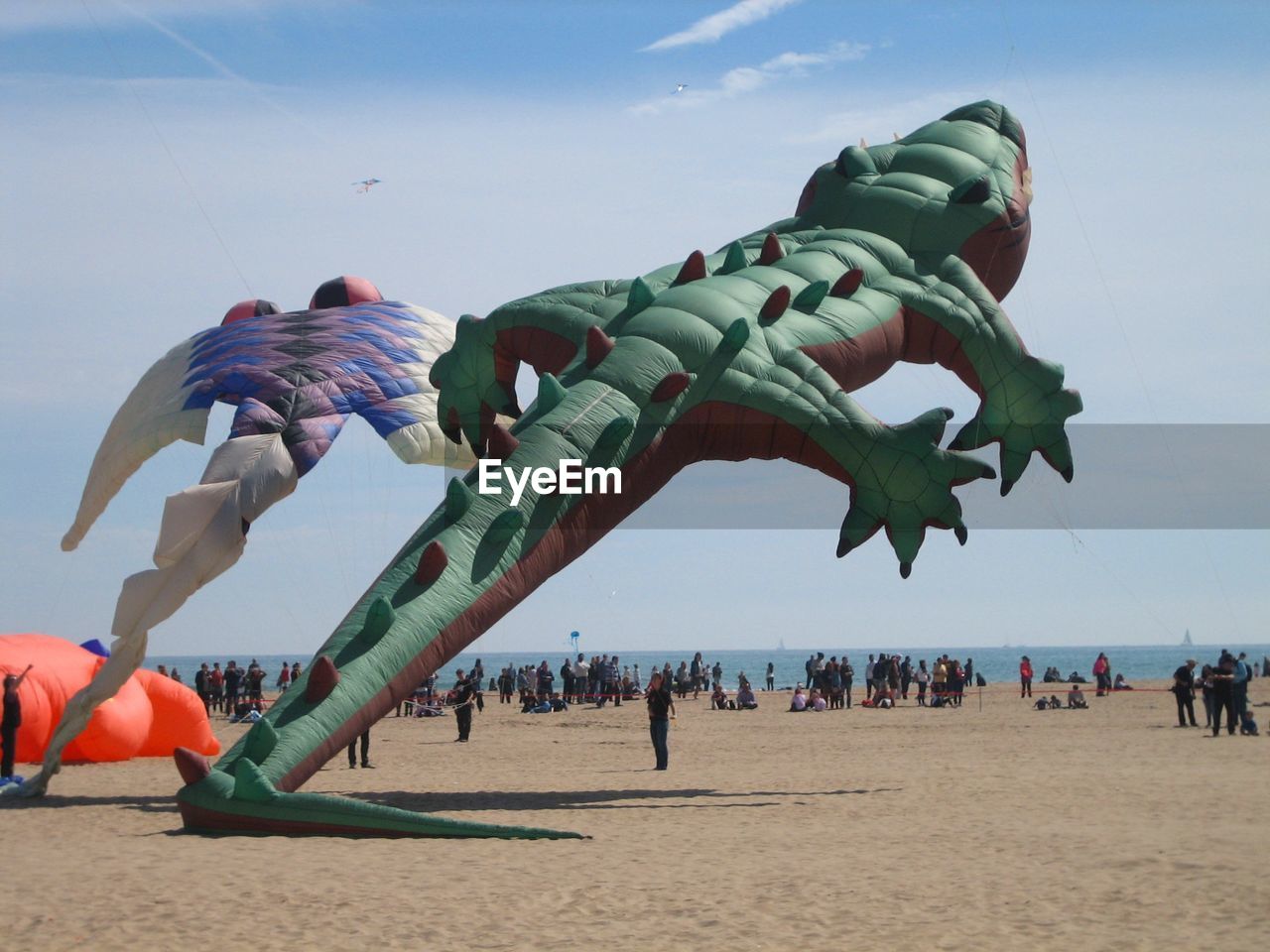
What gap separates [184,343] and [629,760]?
9.32m

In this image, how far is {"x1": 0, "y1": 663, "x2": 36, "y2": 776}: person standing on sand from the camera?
2033 cm

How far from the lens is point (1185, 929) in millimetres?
10102

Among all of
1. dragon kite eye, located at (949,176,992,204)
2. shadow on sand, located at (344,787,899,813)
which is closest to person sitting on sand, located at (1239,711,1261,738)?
shadow on sand, located at (344,787,899,813)

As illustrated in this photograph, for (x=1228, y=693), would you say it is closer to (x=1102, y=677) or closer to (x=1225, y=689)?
(x=1225, y=689)

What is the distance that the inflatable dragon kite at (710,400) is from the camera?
13.9m

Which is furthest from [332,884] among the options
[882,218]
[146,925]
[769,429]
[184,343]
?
[882,218]

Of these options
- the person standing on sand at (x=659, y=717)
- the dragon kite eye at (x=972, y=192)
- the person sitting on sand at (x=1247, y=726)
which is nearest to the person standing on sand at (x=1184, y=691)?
the person sitting on sand at (x=1247, y=726)

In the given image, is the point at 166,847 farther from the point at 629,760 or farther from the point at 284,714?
the point at 629,760

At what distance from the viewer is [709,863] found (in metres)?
12.7

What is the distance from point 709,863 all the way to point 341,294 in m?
12.4

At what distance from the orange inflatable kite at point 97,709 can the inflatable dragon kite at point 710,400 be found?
8199 mm

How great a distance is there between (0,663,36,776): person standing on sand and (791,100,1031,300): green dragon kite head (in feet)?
42.2

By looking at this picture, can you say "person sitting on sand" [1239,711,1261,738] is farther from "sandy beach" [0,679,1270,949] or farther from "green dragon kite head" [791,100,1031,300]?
"green dragon kite head" [791,100,1031,300]

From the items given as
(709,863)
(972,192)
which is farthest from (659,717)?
(709,863)
